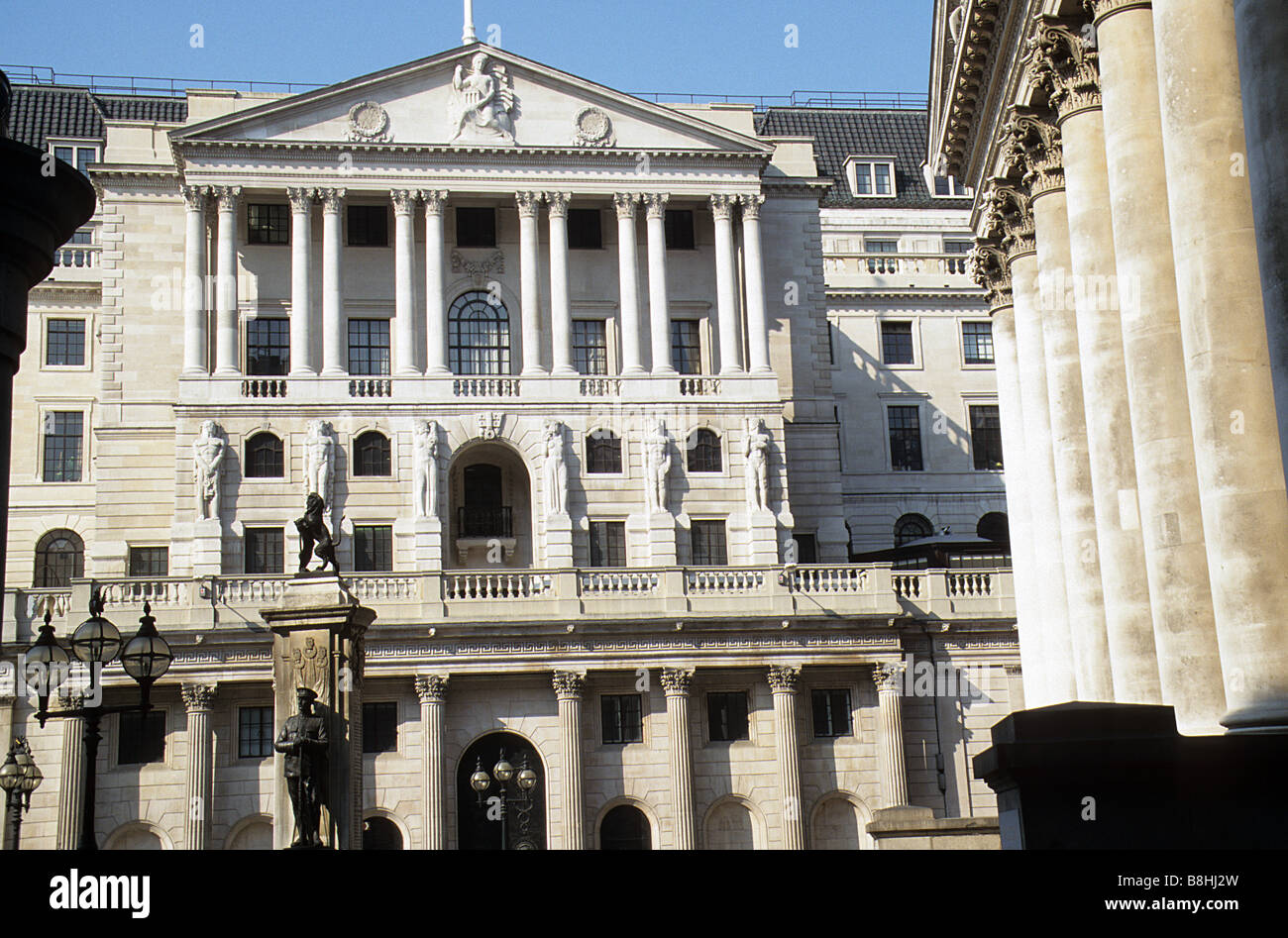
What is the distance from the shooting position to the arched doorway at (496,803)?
52500mm

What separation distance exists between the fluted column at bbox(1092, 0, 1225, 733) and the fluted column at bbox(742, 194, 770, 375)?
41.3 metres

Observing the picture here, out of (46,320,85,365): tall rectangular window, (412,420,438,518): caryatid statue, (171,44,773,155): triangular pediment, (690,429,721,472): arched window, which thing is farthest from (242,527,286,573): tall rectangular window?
(690,429,721,472): arched window

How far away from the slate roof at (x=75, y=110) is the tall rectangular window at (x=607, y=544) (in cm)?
3465

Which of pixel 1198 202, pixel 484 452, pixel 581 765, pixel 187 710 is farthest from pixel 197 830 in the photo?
pixel 1198 202

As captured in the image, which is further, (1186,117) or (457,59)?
(457,59)

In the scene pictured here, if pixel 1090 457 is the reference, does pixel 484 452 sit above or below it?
above

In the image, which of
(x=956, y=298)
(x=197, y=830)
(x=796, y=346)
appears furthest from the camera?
(x=956, y=298)

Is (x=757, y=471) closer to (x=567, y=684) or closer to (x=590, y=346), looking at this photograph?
(x=590, y=346)

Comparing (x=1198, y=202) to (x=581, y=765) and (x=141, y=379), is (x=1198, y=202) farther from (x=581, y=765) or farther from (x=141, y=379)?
(x=141, y=379)

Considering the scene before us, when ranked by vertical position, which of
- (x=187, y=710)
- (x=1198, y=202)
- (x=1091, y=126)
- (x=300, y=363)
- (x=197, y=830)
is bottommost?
(x=197, y=830)

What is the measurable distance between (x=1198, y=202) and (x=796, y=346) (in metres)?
49.7

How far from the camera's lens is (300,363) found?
62.0 metres

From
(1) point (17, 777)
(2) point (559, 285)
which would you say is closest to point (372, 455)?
(2) point (559, 285)

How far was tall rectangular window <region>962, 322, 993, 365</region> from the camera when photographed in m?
76.6
